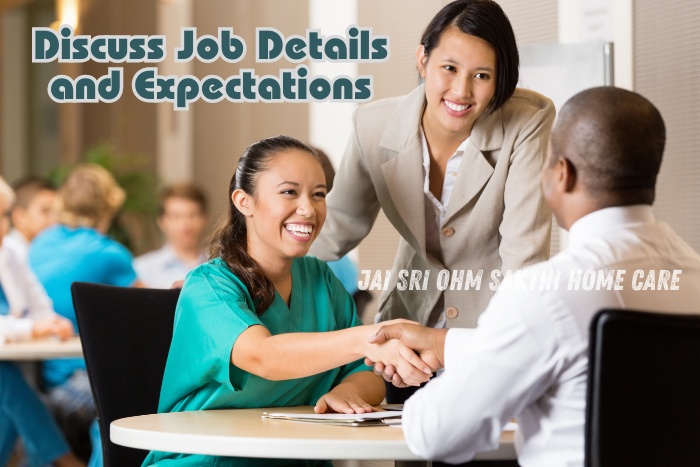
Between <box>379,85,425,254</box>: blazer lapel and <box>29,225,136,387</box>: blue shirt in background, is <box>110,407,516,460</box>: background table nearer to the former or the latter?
<box>379,85,425,254</box>: blazer lapel

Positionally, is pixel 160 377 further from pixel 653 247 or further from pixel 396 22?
pixel 396 22

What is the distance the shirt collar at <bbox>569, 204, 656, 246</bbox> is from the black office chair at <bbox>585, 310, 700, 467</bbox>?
21 cm

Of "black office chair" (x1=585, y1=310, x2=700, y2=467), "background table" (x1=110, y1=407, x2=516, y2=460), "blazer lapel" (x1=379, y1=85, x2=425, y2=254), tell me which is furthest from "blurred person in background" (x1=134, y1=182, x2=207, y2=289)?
"black office chair" (x1=585, y1=310, x2=700, y2=467)

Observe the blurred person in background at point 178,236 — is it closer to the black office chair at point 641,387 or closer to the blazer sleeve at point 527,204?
the blazer sleeve at point 527,204

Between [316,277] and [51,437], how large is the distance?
2.57 m

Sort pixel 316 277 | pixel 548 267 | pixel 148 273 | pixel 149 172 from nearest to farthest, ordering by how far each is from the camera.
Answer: pixel 548 267, pixel 316 277, pixel 148 273, pixel 149 172

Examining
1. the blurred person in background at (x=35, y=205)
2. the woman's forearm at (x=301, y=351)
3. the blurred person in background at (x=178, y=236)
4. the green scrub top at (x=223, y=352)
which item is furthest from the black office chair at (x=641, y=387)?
the blurred person in background at (x=35, y=205)

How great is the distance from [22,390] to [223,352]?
106 inches

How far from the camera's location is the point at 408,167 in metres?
2.36

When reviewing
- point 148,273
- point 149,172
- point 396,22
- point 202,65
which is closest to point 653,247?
point 396,22

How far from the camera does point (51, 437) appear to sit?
4242 millimetres

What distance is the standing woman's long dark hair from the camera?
1964mm

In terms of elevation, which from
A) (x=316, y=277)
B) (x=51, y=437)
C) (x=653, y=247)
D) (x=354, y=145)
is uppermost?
(x=354, y=145)

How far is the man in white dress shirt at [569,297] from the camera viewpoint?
51.6 inches
